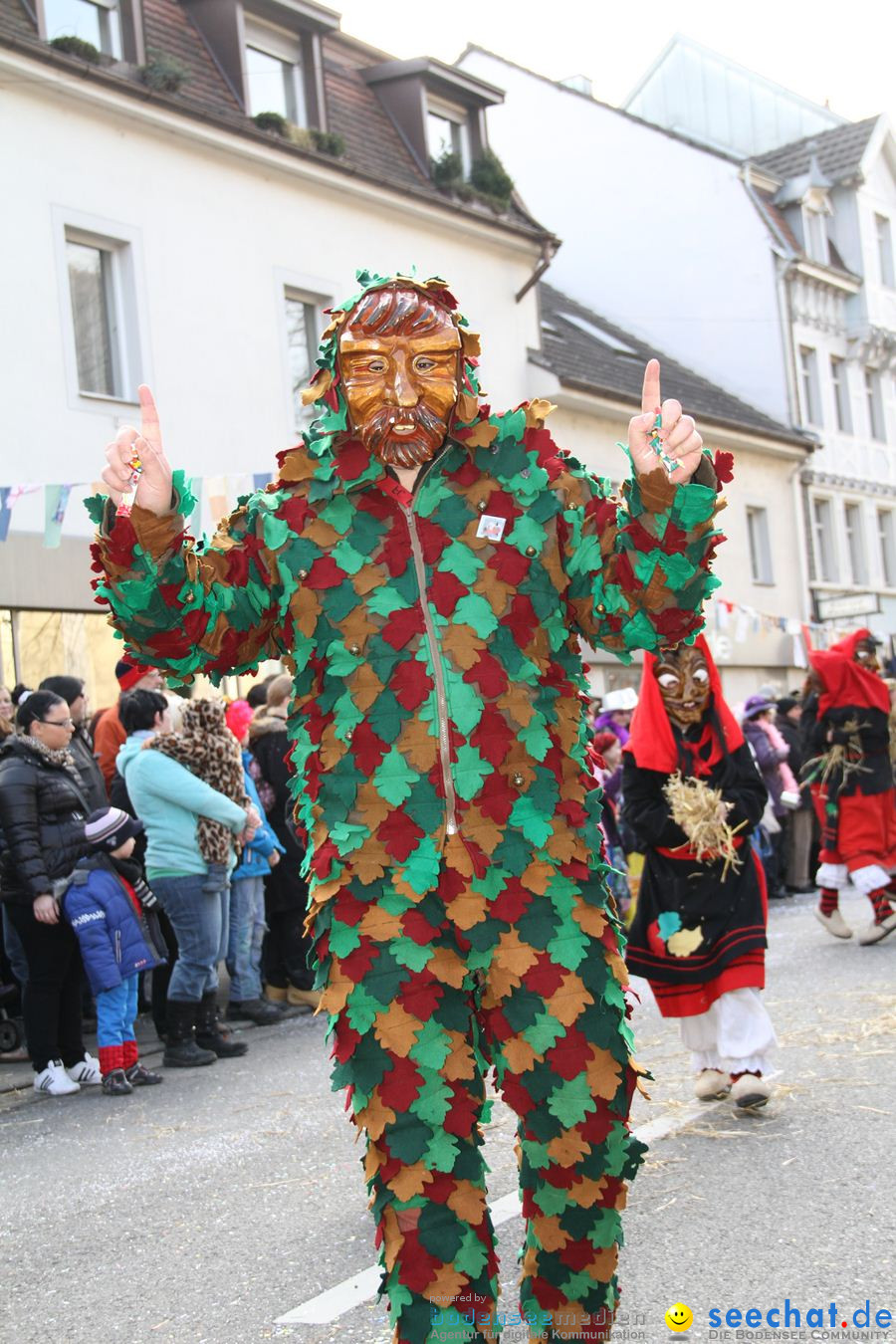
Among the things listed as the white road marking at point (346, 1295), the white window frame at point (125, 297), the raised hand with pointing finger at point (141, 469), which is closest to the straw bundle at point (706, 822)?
the white road marking at point (346, 1295)

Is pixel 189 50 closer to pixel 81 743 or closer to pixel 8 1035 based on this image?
pixel 81 743

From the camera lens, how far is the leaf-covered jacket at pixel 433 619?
3.12m

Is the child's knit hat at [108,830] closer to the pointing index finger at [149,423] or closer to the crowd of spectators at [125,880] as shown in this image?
the crowd of spectators at [125,880]

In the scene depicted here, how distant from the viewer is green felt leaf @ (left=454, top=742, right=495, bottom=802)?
3176mm

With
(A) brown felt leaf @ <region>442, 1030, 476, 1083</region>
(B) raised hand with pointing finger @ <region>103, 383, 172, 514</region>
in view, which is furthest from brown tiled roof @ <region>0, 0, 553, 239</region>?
(A) brown felt leaf @ <region>442, 1030, 476, 1083</region>

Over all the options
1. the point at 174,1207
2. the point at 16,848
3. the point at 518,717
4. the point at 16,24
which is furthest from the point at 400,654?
the point at 16,24

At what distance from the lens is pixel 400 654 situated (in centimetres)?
323

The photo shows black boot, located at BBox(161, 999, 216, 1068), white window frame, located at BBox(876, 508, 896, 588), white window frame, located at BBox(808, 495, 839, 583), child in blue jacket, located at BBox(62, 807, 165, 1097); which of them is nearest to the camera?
child in blue jacket, located at BBox(62, 807, 165, 1097)

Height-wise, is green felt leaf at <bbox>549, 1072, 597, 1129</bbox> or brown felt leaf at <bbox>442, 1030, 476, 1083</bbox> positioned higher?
brown felt leaf at <bbox>442, 1030, 476, 1083</bbox>

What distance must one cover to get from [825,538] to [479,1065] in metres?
29.9

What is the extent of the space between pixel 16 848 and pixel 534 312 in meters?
15.8

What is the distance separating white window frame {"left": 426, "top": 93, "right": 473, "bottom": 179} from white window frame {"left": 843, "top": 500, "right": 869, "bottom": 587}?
13.8 meters

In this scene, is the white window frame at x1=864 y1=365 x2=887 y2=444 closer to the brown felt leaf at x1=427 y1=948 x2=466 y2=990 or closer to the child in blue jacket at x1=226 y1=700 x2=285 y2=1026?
the child in blue jacket at x1=226 y1=700 x2=285 y2=1026

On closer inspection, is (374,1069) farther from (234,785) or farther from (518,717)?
(234,785)
